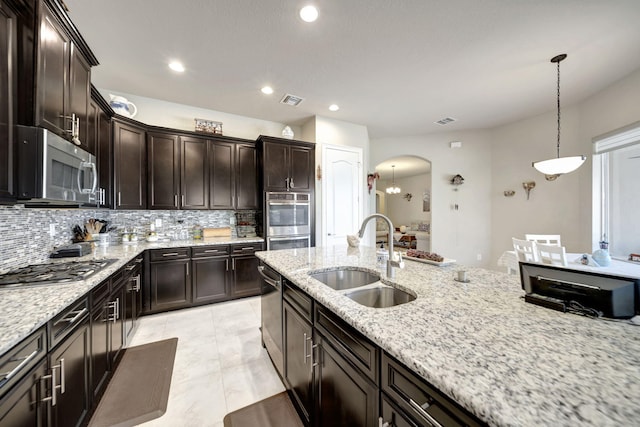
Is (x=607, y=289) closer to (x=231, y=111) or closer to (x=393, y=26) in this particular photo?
(x=393, y=26)

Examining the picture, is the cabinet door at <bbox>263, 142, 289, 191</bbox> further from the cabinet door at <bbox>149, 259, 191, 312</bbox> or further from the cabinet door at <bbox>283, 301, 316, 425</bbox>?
the cabinet door at <bbox>283, 301, 316, 425</bbox>

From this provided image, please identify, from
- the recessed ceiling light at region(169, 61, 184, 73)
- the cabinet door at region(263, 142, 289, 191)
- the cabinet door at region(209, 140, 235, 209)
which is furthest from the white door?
the recessed ceiling light at region(169, 61, 184, 73)

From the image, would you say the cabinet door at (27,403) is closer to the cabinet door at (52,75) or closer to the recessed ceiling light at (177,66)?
the cabinet door at (52,75)

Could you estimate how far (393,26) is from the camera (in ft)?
6.70

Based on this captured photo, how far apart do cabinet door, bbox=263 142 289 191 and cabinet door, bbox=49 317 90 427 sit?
262cm

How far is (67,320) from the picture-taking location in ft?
3.98

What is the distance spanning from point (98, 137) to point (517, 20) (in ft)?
13.6

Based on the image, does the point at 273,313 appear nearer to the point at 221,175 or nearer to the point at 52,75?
the point at 52,75

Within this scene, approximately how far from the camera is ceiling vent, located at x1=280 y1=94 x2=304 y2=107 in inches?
131

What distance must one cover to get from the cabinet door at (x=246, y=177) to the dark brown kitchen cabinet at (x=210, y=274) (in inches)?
31.3

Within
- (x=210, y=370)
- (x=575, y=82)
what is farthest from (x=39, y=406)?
(x=575, y=82)

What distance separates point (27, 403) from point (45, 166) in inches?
46.2

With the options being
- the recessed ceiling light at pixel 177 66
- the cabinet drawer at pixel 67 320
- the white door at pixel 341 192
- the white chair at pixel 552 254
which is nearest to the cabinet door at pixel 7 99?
the cabinet drawer at pixel 67 320

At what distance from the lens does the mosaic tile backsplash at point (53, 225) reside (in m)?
1.70
